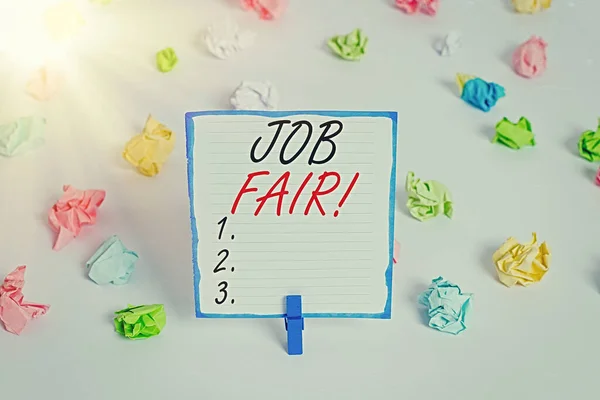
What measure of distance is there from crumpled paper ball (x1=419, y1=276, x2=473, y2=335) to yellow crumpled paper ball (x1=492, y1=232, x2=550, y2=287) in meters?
0.07

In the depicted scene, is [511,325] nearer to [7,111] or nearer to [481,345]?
[481,345]

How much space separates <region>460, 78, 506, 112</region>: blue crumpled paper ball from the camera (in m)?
1.37

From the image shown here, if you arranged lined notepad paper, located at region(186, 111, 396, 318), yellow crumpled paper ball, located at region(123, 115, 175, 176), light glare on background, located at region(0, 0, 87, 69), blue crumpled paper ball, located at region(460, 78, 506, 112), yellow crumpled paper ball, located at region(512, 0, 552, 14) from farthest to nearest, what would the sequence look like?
yellow crumpled paper ball, located at region(512, 0, 552, 14), light glare on background, located at region(0, 0, 87, 69), blue crumpled paper ball, located at region(460, 78, 506, 112), yellow crumpled paper ball, located at region(123, 115, 175, 176), lined notepad paper, located at region(186, 111, 396, 318)

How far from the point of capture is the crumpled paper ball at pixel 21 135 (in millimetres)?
1288

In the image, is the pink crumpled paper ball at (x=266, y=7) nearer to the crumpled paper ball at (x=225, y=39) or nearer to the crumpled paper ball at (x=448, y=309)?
the crumpled paper ball at (x=225, y=39)

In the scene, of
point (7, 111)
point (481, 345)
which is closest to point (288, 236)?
point (481, 345)

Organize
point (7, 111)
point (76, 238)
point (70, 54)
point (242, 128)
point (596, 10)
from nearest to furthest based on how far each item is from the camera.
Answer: point (242, 128) < point (76, 238) < point (7, 111) < point (70, 54) < point (596, 10)

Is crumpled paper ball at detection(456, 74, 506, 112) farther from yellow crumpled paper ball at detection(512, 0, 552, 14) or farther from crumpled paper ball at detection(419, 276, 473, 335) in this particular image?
crumpled paper ball at detection(419, 276, 473, 335)

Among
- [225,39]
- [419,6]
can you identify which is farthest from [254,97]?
[419,6]

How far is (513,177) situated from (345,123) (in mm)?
405

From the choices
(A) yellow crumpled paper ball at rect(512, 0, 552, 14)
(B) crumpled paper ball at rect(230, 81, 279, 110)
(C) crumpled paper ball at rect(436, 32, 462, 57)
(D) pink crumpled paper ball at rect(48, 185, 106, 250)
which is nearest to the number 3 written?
(D) pink crumpled paper ball at rect(48, 185, 106, 250)

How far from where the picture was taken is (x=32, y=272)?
1.12m

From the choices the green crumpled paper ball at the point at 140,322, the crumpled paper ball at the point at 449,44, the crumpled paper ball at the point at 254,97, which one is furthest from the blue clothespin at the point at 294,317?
the crumpled paper ball at the point at 449,44

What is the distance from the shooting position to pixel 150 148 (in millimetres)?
1261
